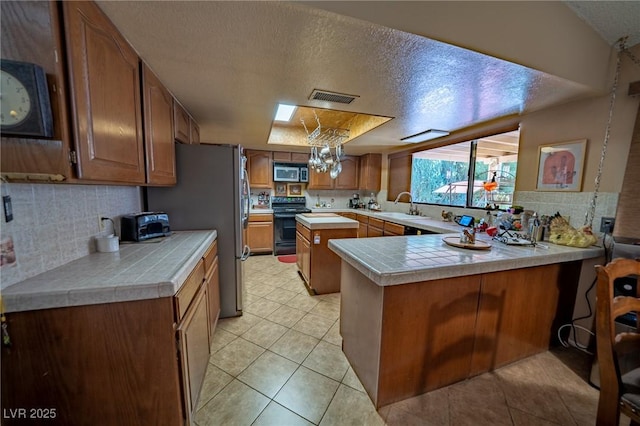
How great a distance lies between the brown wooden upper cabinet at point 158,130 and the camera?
4.91ft

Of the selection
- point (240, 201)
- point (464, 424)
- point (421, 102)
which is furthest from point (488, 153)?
point (240, 201)

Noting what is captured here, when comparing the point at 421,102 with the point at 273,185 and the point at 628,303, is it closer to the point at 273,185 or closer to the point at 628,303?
the point at 628,303

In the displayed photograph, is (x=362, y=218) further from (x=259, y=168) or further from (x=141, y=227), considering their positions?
(x=141, y=227)

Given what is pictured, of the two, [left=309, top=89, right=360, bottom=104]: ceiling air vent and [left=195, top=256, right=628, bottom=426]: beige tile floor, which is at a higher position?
[left=309, top=89, right=360, bottom=104]: ceiling air vent

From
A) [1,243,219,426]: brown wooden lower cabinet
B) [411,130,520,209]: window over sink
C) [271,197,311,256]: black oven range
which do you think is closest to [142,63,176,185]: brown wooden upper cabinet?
[1,243,219,426]: brown wooden lower cabinet

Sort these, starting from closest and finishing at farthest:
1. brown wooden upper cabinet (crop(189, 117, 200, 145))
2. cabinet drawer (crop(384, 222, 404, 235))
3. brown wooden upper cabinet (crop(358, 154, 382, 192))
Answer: brown wooden upper cabinet (crop(189, 117, 200, 145)) → cabinet drawer (crop(384, 222, 404, 235)) → brown wooden upper cabinet (crop(358, 154, 382, 192))

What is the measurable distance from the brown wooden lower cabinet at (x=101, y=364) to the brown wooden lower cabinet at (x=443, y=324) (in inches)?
40.1

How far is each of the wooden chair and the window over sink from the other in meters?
1.85

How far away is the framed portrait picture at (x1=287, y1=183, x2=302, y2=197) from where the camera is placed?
16.6 ft

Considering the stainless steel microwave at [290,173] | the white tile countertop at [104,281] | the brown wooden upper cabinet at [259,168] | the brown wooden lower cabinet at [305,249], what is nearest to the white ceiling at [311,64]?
the white tile countertop at [104,281]

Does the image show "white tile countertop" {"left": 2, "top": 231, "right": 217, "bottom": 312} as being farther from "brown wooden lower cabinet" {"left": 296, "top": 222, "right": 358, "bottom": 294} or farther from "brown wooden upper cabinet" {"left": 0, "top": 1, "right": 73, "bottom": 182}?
"brown wooden lower cabinet" {"left": 296, "top": 222, "right": 358, "bottom": 294}

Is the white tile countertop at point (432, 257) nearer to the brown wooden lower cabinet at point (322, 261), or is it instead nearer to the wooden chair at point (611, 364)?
the wooden chair at point (611, 364)

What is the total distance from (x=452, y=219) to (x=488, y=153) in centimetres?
95

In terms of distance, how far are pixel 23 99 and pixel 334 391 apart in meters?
2.03
